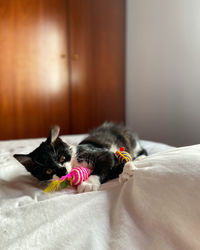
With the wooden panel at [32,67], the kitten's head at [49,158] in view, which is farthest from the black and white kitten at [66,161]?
the wooden panel at [32,67]

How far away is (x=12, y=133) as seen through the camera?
247cm

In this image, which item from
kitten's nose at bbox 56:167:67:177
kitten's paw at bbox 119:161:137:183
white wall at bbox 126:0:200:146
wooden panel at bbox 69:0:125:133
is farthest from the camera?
wooden panel at bbox 69:0:125:133

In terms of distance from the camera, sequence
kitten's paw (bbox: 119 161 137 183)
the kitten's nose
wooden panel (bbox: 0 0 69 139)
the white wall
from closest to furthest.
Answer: kitten's paw (bbox: 119 161 137 183)
the kitten's nose
the white wall
wooden panel (bbox: 0 0 69 139)

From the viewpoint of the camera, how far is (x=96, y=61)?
273 centimetres

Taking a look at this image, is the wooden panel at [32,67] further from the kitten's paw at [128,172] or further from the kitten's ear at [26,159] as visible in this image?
the kitten's paw at [128,172]

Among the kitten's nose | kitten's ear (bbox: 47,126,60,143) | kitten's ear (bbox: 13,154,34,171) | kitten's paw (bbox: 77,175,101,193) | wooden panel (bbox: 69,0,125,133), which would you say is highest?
wooden panel (bbox: 69,0,125,133)

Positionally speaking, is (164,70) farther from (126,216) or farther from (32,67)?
(126,216)

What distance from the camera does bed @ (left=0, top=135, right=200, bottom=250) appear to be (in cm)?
47

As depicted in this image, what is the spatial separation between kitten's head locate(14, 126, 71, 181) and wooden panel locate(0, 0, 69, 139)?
1.69 metres

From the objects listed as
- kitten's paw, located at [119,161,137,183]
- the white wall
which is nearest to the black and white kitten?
kitten's paw, located at [119,161,137,183]

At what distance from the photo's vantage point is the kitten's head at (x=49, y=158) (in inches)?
33.6

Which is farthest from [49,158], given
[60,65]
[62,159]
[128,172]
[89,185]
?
[60,65]

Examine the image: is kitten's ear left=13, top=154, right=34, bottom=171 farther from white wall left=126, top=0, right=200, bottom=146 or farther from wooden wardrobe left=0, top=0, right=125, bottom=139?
wooden wardrobe left=0, top=0, right=125, bottom=139

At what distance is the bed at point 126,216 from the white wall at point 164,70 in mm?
1462
